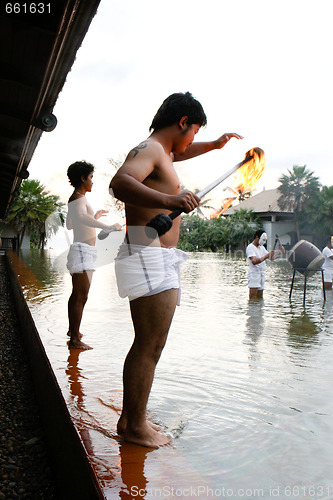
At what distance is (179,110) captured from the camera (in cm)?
256

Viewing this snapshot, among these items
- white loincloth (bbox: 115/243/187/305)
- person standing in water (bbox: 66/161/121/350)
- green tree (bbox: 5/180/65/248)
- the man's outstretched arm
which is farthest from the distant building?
white loincloth (bbox: 115/243/187/305)

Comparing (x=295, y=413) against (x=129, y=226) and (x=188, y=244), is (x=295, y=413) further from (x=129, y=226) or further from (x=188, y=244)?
(x=188, y=244)

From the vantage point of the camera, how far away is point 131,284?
7.98 feet

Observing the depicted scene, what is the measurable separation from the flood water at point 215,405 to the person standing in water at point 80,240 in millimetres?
373

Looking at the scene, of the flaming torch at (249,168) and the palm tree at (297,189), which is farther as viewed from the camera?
the palm tree at (297,189)

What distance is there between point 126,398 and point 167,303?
52 centimetres

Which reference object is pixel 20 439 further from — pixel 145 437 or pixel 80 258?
pixel 80 258

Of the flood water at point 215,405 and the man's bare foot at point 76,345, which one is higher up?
the man's bare foot at point 76,345

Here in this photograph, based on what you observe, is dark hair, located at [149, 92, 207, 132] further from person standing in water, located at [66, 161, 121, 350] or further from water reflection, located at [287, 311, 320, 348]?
water reflection, located at [287, 311, 320, 348]

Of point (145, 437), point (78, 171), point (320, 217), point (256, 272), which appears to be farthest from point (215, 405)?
point (320, 217)

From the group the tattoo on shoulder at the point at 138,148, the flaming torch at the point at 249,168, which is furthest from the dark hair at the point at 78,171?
the tattoo on shoulder at the point at 138,148

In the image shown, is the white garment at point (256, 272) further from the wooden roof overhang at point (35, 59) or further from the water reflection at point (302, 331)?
the wooden roof overhang at point (35, 59)

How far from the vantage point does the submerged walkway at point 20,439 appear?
2.82 m
